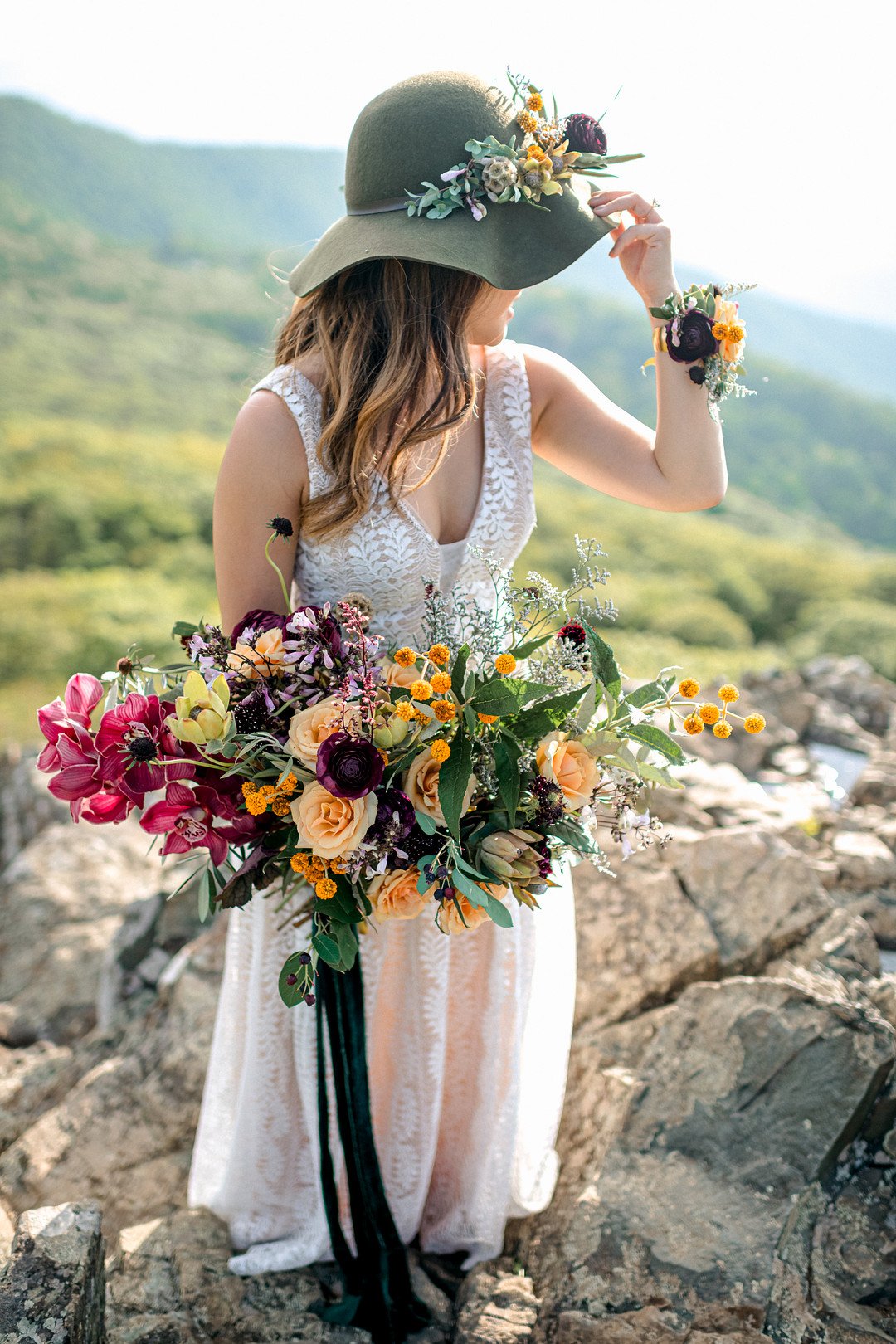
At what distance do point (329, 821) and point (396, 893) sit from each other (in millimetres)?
230

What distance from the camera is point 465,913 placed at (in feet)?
5.31

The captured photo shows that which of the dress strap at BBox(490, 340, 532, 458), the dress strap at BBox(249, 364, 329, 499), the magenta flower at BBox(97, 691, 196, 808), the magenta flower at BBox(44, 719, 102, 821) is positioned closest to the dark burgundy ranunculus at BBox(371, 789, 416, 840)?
the magenta flower at BBox(97, 691, 196, 808)

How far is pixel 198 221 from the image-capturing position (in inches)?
1494

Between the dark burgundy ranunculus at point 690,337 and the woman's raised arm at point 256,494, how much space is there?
2.74ft

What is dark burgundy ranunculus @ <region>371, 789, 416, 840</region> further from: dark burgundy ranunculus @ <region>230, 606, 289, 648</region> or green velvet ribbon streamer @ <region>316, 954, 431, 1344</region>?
green velvet ribbon streamer @ <region>316, 954, 431, 1344</region>

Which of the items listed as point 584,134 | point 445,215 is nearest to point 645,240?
point 584,134

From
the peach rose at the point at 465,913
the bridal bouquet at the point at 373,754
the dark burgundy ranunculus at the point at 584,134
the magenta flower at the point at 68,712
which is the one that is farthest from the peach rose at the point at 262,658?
the dark burgundy ranunculus at the point at 584,134

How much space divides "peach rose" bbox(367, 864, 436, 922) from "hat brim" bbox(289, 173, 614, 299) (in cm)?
114

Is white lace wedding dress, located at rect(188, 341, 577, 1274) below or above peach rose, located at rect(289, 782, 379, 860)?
below

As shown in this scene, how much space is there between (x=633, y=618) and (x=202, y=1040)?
32.5ft

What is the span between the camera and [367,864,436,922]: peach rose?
156 cm

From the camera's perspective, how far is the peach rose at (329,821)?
1.41 m

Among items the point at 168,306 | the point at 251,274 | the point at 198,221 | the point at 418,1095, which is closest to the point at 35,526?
the point at 418,1095

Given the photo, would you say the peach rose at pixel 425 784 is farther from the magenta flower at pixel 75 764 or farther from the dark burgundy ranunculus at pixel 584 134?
the dark burgundy ranunculus at pixel 584 134
